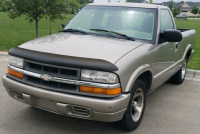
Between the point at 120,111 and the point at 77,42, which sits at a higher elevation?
the point at 77,42

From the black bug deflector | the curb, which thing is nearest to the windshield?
the black bug deflector

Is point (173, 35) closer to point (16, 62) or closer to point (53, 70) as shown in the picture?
point (53, 70)

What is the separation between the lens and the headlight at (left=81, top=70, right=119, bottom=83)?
10.1ft

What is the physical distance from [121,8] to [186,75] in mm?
3424

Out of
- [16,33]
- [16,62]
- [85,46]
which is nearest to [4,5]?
[16,33]

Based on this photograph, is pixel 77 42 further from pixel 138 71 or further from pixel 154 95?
pixel 154 95

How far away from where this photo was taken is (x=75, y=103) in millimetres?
3070

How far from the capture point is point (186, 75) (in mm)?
7137

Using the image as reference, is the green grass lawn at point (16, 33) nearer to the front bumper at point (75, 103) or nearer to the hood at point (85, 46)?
the hood at point (85, 46)

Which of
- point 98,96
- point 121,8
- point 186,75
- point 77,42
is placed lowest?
point 186,75

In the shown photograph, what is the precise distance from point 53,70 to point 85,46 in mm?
577

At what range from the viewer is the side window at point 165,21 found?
15.6 ft

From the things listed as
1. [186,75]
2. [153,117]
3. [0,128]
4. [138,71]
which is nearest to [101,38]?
[138,71]

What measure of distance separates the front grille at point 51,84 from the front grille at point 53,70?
114 mm
